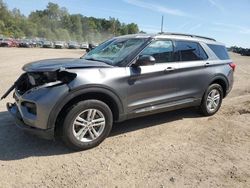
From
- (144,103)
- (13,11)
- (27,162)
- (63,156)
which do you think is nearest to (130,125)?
(144,103)

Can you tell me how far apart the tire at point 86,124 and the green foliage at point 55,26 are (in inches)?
3107

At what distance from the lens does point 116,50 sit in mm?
5750

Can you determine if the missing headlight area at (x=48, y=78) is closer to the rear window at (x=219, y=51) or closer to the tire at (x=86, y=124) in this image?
the tire at (x=86, y=124)

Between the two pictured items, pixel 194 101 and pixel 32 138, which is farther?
pixel 194 101

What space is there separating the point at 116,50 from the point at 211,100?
8.36 feet

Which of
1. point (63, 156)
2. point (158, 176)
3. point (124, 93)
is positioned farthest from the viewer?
point (124, 93)

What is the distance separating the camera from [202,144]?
17.4ft

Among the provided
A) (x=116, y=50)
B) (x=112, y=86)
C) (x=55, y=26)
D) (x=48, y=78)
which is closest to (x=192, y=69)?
(x=116, y=50)

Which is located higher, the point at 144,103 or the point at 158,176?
the point at 144,103

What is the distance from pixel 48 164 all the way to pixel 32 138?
100cm

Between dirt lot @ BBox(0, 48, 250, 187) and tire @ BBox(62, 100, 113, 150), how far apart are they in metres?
0.16

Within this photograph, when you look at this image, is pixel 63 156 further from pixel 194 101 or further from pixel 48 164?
pixel 194 101

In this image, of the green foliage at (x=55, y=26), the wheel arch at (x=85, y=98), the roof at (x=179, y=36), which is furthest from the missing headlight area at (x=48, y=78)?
the green foliage at (x=55, y=26)

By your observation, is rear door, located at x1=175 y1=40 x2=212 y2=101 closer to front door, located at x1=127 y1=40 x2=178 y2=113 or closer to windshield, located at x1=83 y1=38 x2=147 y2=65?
front door, located at x1=127 y1=40 x2=178 y2=113
